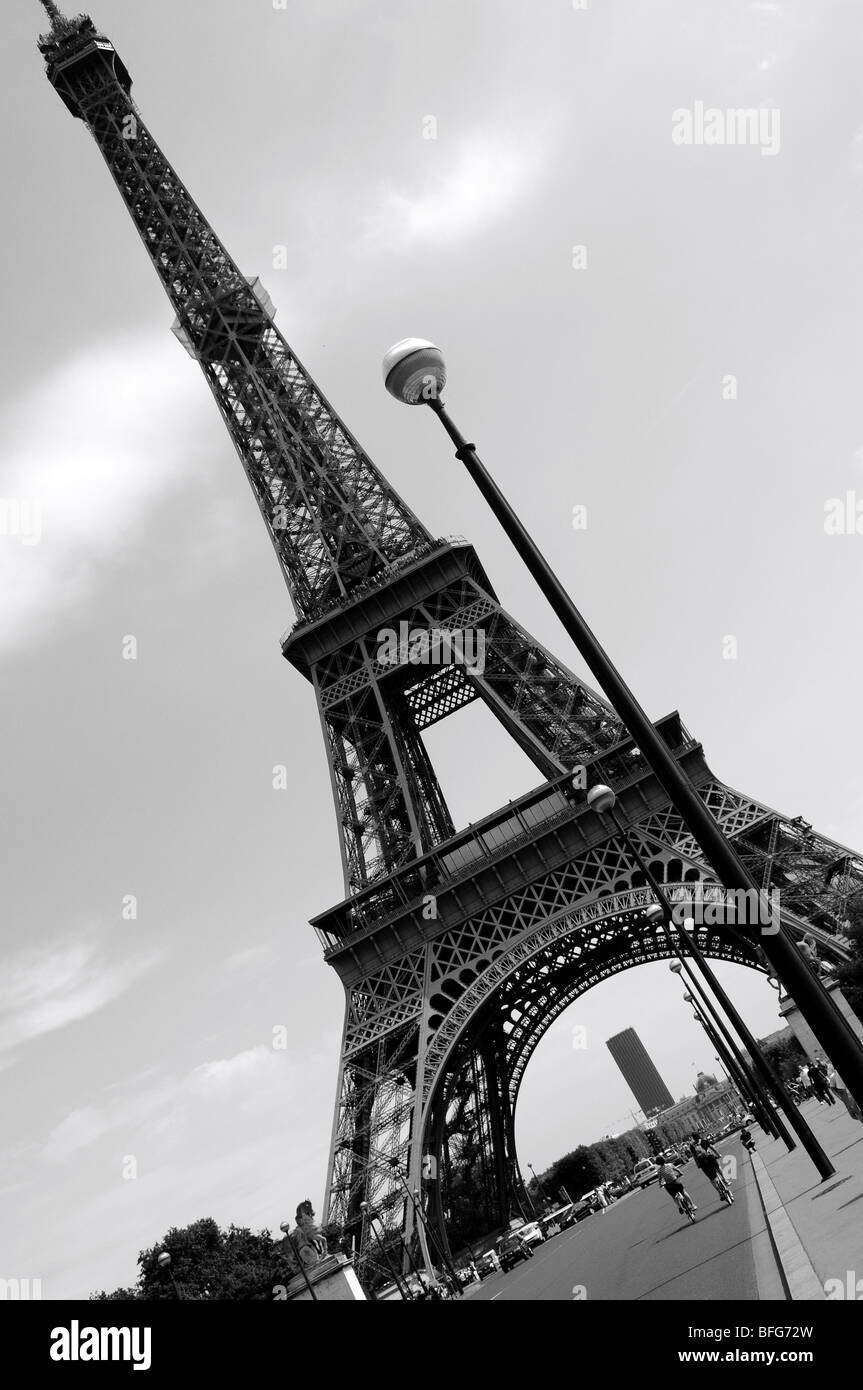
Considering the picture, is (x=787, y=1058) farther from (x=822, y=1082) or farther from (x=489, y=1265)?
(x=822, y=1082)

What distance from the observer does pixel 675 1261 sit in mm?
17484

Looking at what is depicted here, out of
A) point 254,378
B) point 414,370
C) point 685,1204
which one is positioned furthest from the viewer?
point 254,378

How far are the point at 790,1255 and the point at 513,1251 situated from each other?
31823 mm

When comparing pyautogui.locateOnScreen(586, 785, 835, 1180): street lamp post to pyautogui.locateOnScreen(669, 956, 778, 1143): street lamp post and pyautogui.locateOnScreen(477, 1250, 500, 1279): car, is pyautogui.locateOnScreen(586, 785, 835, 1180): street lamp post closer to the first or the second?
pyautogui.locateOnScreen(669, 956, 778, 1143): street lamp post

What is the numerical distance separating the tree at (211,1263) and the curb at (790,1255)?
5926 cm

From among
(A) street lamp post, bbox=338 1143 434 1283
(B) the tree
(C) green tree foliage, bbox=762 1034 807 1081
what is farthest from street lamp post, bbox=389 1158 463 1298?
(C) green tree foliage, bbox=762 1034 807 1081

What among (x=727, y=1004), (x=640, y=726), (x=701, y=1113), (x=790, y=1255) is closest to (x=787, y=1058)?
(x=701, y=1113)

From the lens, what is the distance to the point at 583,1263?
24.6m

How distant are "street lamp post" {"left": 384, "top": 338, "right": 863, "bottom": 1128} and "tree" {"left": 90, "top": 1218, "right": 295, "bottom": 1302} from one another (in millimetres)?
69713

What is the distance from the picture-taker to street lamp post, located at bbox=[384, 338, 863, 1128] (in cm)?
721

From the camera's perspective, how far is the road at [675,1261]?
13086mm

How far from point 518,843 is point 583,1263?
602 inches

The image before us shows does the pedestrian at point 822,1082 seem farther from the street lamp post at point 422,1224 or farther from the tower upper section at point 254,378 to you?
the tower upper section at point 254,378
